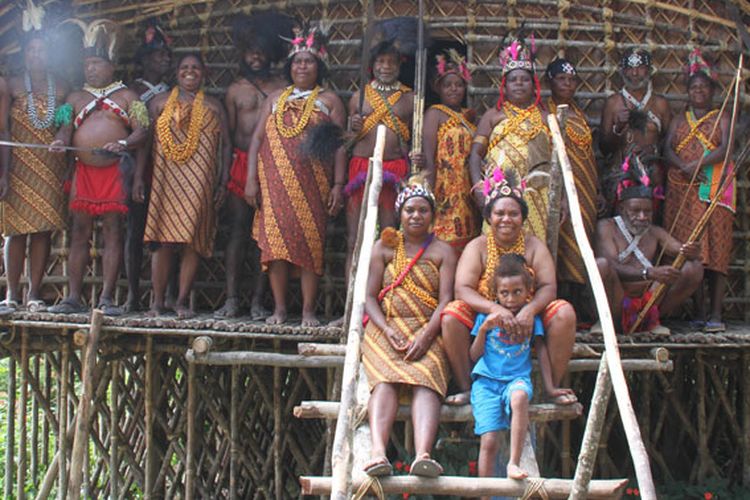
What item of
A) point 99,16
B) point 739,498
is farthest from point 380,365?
point 99,16

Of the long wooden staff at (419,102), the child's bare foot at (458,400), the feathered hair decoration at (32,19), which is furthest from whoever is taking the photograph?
the feathered hair decoration at (32,19)

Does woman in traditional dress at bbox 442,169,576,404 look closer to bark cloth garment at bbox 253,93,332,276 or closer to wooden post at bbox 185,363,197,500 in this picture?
bark cloth garment at bbox 253,93,332,276

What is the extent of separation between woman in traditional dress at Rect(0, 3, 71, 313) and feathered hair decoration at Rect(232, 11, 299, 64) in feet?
4.44

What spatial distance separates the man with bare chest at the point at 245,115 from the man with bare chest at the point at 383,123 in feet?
2.59

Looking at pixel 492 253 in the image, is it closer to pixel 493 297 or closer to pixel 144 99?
pixel 493 297

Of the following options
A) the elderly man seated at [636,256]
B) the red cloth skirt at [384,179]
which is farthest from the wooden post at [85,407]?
the elderly man seated at [636,256]

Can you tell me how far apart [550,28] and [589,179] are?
1482 mm

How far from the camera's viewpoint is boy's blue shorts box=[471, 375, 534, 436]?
441cm

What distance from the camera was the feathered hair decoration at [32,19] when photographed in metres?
6.73

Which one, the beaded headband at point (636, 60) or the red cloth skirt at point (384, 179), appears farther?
the beaded headband at point (636, 60)

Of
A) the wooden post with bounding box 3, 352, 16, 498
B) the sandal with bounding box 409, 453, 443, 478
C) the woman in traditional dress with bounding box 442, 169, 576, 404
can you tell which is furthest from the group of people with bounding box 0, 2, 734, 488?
the sandal with bounding box 409, 453, 443, 478

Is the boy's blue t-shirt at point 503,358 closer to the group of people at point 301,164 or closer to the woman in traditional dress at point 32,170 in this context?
the group of people at point 301,164

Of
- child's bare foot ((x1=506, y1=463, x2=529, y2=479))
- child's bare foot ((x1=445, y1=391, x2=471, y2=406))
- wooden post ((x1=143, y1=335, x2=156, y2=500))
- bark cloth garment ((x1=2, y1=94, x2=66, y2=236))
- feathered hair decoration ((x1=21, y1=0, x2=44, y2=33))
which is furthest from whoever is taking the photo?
wooden post ((x1=143, y1=335, x2=156, y2=500))

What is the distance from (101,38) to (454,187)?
2847 mm
